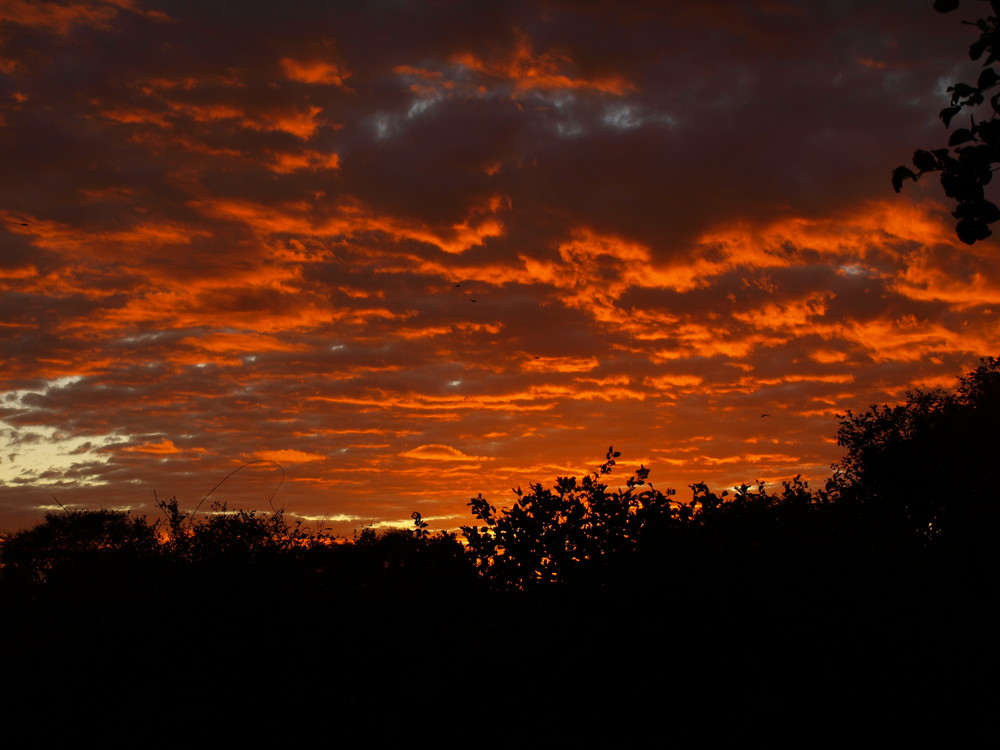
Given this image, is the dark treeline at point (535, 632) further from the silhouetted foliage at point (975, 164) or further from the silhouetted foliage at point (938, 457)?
the silhouetted foliage at point (938, 457)

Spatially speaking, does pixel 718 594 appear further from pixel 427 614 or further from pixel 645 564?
pixel 427 614

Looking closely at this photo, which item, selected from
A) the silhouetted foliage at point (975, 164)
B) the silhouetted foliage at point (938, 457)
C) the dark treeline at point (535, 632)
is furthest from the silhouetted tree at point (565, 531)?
the silhouetted foliage at point (938, 457)

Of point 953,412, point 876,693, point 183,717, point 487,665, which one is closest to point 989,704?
point 876,693

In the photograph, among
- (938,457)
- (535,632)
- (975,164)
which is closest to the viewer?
(975,164)

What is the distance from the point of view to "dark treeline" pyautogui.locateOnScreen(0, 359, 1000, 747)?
27.1 ft

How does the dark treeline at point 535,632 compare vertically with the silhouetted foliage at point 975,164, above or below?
below

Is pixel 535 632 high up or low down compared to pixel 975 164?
down

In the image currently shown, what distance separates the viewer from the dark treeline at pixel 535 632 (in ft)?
27.1

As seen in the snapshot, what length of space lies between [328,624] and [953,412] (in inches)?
1283

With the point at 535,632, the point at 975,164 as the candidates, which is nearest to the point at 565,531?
the point at 535,632

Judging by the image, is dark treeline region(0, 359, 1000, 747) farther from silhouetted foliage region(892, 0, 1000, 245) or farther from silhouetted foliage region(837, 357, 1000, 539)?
silhouetted foliage region(837, 357, 1000, 539)

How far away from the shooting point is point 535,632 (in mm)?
9250

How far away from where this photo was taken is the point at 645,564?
9609 millimetres

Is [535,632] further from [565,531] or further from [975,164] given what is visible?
[975,164]
